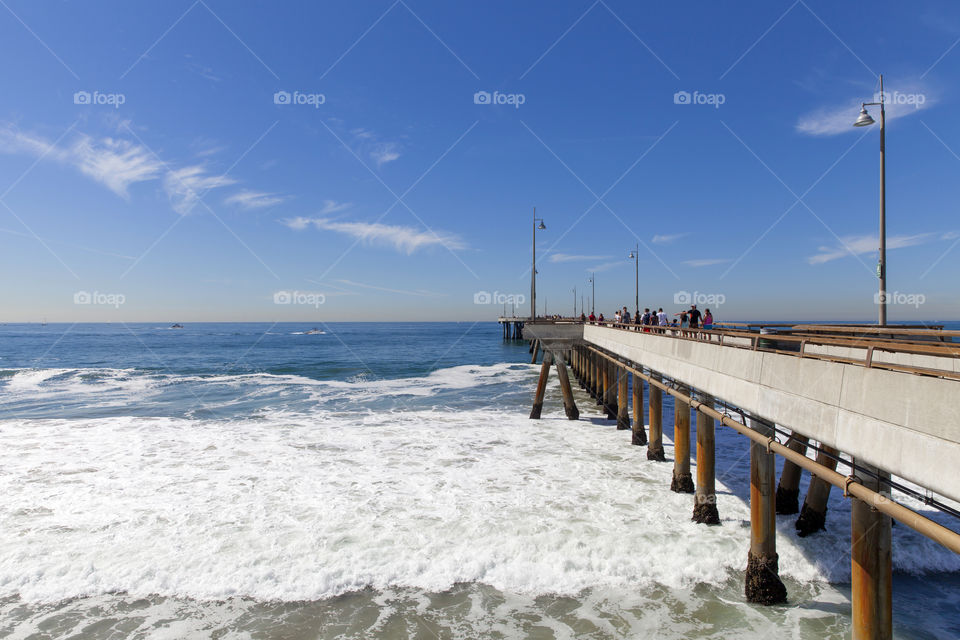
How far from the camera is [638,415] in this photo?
53.4 feet

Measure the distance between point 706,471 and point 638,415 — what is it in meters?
6.70

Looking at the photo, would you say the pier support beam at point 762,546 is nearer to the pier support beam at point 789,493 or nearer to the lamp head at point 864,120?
the pier support beam at point 789,493

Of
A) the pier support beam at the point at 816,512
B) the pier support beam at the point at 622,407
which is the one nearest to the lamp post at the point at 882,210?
the pier support beam at the point at 816,512

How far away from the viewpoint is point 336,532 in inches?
399

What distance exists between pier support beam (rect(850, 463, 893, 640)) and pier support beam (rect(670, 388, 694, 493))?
206 inches

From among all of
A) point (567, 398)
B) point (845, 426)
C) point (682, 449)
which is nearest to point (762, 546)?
point (845, 426)

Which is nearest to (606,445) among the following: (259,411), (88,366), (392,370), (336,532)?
(336,532)

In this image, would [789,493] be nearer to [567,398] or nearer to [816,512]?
[816,512]

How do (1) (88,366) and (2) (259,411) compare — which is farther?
(1) (88,366)

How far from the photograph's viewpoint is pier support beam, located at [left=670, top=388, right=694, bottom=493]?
11.0 m

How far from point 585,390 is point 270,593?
24.4 meters

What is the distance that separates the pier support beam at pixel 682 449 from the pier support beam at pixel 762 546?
10.4 feet

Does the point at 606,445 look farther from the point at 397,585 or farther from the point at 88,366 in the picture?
the point at 88,366

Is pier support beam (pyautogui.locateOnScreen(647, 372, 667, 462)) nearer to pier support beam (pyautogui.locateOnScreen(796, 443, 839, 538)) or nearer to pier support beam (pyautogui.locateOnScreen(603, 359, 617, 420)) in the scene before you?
pier support beam (pyautogui.locateOnScreen(796, 443, 839, 538))
